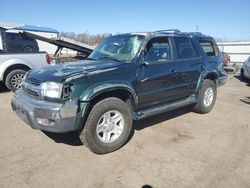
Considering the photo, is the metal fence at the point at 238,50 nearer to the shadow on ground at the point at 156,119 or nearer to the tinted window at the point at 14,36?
the shadow on ground at the point at 156,119

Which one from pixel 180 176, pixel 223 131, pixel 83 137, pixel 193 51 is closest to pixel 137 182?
pixel 180 176

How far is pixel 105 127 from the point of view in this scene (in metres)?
3.75

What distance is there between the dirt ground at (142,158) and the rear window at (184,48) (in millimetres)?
1489

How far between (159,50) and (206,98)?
218 cm

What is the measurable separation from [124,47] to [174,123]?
6.63 ft

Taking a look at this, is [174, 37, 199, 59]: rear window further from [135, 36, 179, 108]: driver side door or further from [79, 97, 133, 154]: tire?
[79, 97, 133, 154]: tire

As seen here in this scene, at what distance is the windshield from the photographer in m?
4.23

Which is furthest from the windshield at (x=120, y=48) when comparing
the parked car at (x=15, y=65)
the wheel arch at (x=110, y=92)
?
the parked car at (x=15, y=65)

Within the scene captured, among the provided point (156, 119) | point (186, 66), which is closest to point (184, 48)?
point (186, 66)

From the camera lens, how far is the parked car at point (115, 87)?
329 cm

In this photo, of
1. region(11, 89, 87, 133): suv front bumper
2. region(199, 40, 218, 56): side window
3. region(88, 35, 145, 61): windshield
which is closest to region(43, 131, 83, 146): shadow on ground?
region(11, 89, 87, 133): suv front bumper

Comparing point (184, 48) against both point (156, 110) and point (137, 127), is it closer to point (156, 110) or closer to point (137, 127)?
point (156, 110)

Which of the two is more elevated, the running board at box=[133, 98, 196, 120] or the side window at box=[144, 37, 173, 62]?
the side window at box=[144, 37, 173, 62]

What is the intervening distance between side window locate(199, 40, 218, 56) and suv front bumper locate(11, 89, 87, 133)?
3768 mm
